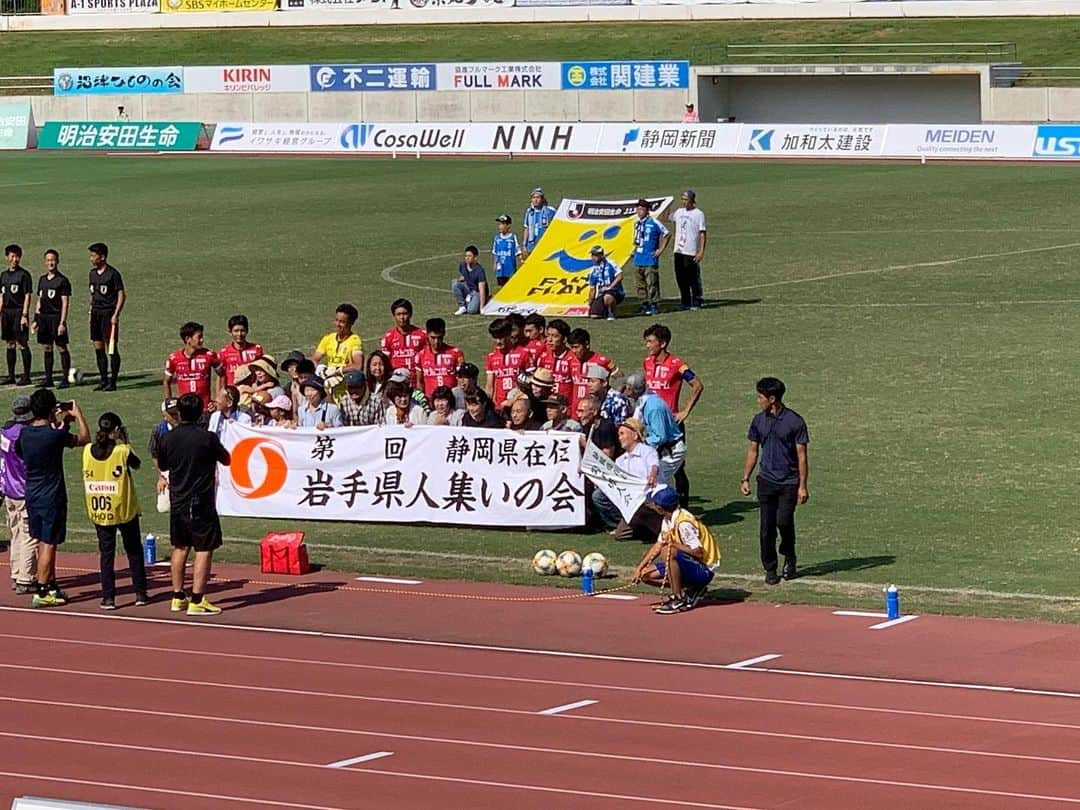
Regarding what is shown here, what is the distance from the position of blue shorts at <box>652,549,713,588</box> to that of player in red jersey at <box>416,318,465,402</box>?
5.89 m

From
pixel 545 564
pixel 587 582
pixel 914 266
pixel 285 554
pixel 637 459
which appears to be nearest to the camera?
pixel 587 582

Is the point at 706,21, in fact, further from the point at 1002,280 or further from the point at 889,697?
the point at 889,697

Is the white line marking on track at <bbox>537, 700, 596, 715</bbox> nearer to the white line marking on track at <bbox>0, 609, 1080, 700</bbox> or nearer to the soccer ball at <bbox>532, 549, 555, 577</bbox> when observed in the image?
the white line marking on track at <bbox>0, 609, 1080, 700</bbox>

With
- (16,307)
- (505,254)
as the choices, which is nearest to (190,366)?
(16,307)

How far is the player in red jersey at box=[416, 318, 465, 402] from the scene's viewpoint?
2188 cm

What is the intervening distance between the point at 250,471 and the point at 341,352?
2.72m

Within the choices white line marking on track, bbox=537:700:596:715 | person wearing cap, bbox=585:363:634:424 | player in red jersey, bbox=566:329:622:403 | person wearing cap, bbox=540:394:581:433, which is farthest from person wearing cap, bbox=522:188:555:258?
white line marking on track, bbox=537:700:596:715

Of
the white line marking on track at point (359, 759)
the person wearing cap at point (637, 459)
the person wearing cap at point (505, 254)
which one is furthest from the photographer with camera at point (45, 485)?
the person wearing cap at point (505, 254)

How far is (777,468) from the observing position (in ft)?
55.6

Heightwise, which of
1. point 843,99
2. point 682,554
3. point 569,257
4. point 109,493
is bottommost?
point 682,554

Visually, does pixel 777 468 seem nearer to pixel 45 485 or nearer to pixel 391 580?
pixel 391 580

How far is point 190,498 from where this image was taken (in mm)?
16781

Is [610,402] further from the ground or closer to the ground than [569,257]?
A: closer to the ground

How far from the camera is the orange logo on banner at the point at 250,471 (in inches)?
800
